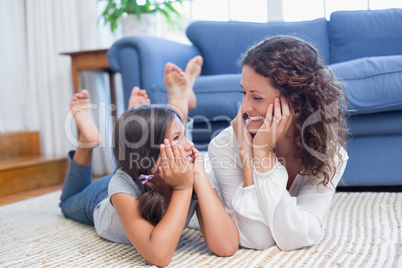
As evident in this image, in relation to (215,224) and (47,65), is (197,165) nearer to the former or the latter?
(215,224)

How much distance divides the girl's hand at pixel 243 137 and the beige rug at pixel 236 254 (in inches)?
9.6

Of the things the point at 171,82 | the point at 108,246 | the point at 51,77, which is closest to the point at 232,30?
the point at 171,82

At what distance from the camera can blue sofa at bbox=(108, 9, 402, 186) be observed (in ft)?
5.09

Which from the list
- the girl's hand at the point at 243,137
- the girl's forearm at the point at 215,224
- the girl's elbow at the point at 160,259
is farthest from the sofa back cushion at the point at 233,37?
the girl's elbow at the point at 160,259

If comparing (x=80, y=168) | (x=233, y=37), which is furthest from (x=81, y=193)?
(x=233, y=37)

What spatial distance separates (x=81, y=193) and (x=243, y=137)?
68 centimetres

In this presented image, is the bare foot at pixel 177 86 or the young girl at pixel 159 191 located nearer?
the young girl at pixel 159 191

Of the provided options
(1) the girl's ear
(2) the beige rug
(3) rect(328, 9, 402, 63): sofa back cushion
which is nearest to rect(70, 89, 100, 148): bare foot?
(2) the beige rug

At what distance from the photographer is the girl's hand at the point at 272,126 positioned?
95cm

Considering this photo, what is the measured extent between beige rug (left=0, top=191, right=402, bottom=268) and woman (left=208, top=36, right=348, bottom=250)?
2.9 inches

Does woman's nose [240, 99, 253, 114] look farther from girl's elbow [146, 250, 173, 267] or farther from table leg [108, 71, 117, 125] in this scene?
table leg [108, 71, 117, 125]

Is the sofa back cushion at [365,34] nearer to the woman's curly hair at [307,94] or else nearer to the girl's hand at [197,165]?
the woman's curly hair at [307,94]

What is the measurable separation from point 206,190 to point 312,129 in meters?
0.30

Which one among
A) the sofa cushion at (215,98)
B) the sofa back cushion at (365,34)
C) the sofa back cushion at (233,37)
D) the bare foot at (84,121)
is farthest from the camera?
the sofa back cushion at (233,37)
